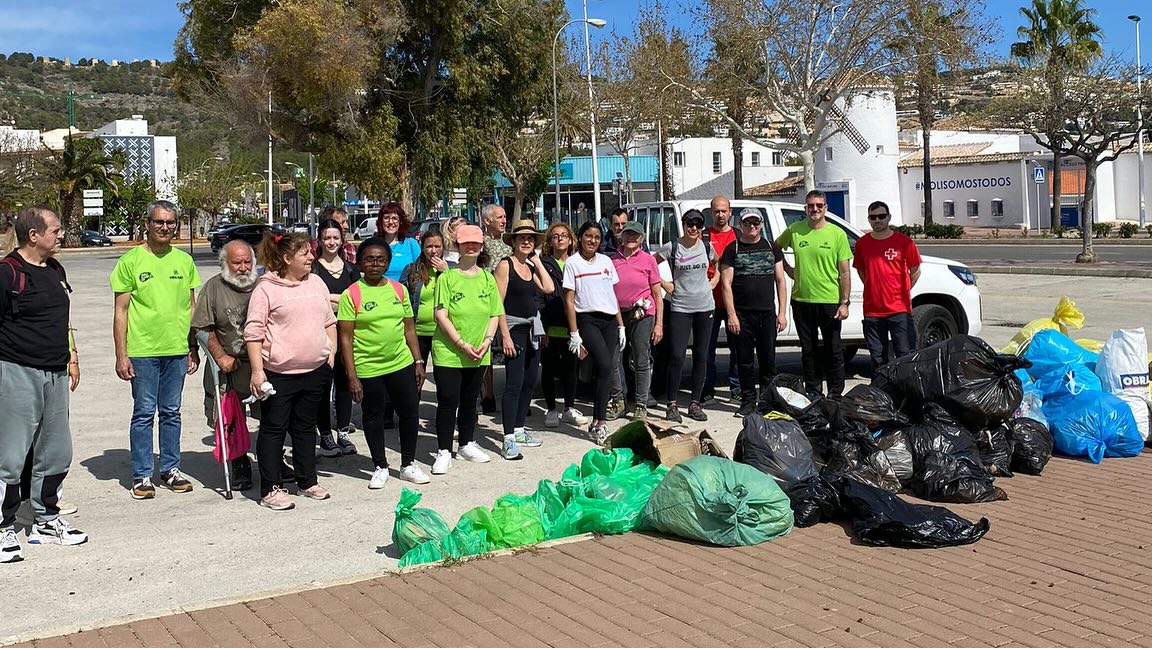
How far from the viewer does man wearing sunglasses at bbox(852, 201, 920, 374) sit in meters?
9.73

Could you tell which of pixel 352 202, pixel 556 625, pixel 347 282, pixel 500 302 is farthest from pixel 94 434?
pixel 352 202

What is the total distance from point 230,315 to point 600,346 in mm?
2922

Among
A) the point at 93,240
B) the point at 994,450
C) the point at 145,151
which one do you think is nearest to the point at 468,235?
the point at 994,450

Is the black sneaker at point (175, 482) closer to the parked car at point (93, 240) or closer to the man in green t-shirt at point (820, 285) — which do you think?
the man in green t-shirt at point (820, 285)

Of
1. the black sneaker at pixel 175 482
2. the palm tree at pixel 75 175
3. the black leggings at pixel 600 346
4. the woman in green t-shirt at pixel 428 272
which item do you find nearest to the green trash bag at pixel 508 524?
the woman in green t-shirt at pixel 428 272

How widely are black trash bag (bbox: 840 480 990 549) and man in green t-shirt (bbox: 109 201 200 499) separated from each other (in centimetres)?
424

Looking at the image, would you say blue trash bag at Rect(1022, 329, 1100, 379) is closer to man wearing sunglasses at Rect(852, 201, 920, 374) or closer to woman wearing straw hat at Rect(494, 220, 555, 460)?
man wearing sunglasses at Rect(852, 201, 920, 374)

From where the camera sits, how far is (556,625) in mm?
4930

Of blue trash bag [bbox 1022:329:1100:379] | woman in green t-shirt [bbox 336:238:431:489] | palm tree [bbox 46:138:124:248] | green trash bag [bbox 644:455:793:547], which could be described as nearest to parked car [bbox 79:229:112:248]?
palm tree [bbox 46:138:124:248]

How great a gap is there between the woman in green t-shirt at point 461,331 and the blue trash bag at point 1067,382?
3.97 m

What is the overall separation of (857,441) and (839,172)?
54137mm

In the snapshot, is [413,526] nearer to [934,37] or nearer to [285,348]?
[285,348]

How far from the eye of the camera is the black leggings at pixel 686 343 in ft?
31.7

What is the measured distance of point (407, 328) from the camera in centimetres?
775
